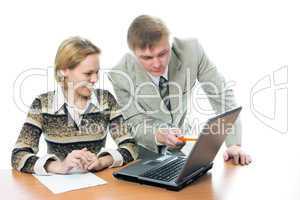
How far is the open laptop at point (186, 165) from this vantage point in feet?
4.30

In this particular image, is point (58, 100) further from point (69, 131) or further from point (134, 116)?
point (134, 116)

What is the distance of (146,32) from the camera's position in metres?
1.71

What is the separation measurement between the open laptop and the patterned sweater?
0.15 metres

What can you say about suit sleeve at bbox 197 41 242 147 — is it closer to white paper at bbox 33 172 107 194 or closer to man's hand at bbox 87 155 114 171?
man's hand at bbox 87 155 114 171

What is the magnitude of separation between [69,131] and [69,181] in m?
0.30

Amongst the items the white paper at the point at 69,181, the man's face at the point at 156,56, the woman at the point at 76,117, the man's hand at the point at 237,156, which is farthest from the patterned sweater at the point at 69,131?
the man's hand at the point at 237,156

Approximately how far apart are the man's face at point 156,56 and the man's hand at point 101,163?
44 centimetres

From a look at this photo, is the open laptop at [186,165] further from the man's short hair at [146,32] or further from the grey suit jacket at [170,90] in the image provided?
the man's short hair at [146,32]

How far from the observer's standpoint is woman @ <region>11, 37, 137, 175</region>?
5.27ft

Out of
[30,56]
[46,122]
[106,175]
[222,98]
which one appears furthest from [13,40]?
[222,98]

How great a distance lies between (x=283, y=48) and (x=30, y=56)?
A: 1.51 meters

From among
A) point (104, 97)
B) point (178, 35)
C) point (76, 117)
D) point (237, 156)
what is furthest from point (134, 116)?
point (178, 35)

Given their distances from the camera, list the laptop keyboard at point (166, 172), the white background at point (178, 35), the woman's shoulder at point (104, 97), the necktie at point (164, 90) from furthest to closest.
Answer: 1. the white background at point (178, 35)
2. the necktie at point (164, 90)
3. the woman's shoulder at point (104, 97)
4. the laptop keyboard at point (166, 172)

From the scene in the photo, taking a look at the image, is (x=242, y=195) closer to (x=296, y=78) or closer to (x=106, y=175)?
(x=106, y=175)
